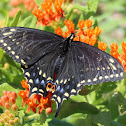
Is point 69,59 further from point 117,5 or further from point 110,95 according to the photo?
point 117,5

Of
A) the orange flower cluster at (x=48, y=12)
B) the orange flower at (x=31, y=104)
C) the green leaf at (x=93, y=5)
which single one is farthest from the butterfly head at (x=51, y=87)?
the green leaf at (x=93, y=5)

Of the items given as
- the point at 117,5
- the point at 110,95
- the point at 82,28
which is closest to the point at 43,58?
the point at 82,28

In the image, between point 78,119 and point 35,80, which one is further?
point 78,119

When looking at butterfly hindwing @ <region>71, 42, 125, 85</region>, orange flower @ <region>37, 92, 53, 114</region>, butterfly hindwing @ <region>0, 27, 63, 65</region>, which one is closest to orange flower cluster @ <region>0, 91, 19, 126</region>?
orange flower @ <region>37, 92, 53, 114</region>

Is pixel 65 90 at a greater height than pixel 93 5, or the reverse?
pixel 93 5

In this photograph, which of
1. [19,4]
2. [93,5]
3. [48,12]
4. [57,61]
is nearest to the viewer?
[57,61]

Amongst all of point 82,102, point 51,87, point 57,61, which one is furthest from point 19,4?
point 82,102

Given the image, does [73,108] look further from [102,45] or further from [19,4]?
[19,4]
